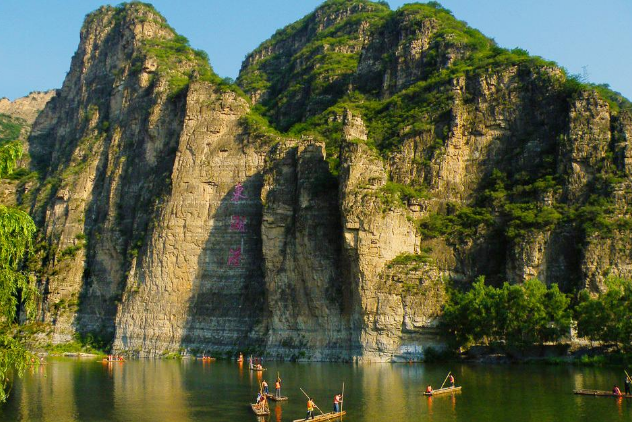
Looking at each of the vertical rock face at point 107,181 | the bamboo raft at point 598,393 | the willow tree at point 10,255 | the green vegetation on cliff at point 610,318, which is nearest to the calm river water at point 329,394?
the bamboo raft at point 598,393

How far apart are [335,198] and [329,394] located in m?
34.3

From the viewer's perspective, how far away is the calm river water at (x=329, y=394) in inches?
1485

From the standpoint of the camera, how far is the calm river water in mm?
37719

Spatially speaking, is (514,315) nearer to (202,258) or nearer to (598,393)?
(598,393)

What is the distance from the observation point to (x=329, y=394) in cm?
4472

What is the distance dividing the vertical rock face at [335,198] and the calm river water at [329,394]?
1157cm

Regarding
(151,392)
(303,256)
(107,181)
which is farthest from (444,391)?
(107,181)

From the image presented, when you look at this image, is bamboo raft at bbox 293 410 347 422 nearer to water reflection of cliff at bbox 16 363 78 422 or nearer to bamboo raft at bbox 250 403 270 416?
bamboo raft at bbox 250 403 270 416

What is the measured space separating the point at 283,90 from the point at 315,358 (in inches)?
2464

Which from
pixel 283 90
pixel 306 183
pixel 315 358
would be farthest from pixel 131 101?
pixel 315 358

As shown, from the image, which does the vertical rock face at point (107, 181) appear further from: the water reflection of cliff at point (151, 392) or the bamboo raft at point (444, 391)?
the bamboo raft at point (444, 391)

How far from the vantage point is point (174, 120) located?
9606 cm

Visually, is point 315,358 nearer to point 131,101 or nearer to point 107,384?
point 107,384

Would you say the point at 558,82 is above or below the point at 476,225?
above
